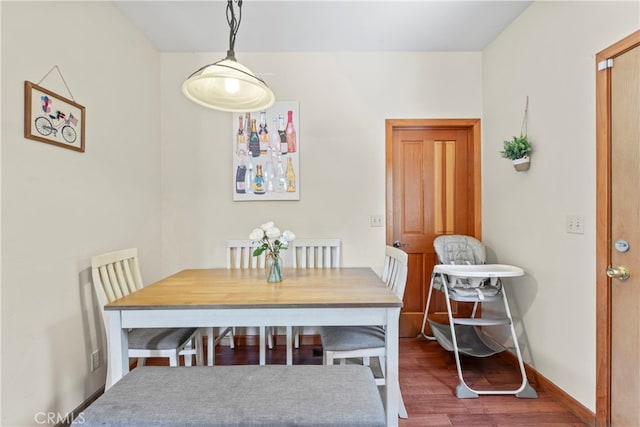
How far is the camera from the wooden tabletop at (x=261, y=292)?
4.89 ft

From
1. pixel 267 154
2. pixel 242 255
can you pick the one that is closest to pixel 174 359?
pixel 242 255

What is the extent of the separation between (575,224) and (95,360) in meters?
3.15

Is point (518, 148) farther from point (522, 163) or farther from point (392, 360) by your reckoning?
point (392, 360)

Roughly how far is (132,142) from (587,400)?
140 inches

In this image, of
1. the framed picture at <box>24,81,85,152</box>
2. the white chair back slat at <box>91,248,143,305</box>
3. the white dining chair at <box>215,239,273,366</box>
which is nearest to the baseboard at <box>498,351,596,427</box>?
the white dining chair at <box>215,239,273,366</box>

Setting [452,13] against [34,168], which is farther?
[452,13]

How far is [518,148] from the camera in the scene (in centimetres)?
214

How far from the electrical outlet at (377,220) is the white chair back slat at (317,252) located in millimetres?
449

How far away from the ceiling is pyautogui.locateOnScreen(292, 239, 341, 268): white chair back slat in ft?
5.84

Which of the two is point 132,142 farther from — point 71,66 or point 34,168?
point 34,168

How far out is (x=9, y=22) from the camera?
1.42 m

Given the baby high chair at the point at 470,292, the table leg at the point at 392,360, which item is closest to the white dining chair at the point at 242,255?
the table leg at the point at 392,360

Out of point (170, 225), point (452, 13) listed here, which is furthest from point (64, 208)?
point (452, 13)

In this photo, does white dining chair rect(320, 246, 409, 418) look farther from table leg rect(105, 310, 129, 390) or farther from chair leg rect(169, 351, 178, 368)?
table leg rect(105, 310, 129, 390)
